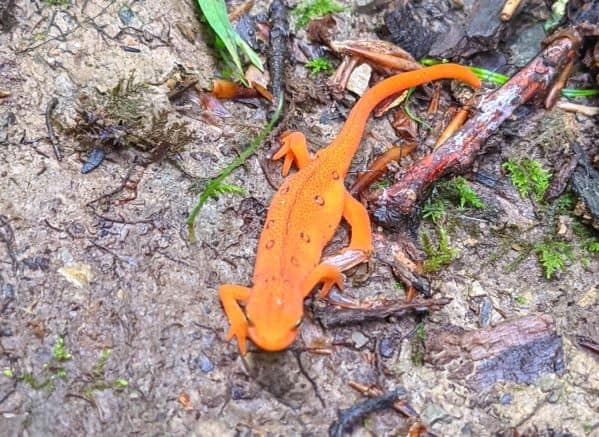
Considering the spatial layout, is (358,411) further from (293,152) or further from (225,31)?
(225,31)

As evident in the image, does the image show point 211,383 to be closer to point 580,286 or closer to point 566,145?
point 580,286

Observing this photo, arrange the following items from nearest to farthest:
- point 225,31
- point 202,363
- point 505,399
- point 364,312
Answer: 1. point 202,363
2. point 505,399
3. point 364,312
4. point 225,31

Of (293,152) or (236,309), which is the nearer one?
(236,309)

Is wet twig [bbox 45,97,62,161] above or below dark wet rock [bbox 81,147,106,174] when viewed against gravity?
above

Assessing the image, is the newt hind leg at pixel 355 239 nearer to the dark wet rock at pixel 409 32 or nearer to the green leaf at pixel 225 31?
the green leaf at pixel 225 31

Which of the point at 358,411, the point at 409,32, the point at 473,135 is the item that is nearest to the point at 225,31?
the point at 409,32

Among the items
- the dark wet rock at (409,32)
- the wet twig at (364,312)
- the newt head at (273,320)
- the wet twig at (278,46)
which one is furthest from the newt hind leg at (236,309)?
the dark wet rock at (409,32)

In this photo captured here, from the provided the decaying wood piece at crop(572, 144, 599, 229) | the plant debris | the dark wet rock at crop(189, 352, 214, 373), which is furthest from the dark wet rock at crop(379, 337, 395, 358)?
the plant debris

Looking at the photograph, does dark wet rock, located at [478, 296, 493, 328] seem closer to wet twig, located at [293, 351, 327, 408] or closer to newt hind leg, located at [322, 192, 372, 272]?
newt hind leg, located at [322, 192, 372, 272]
